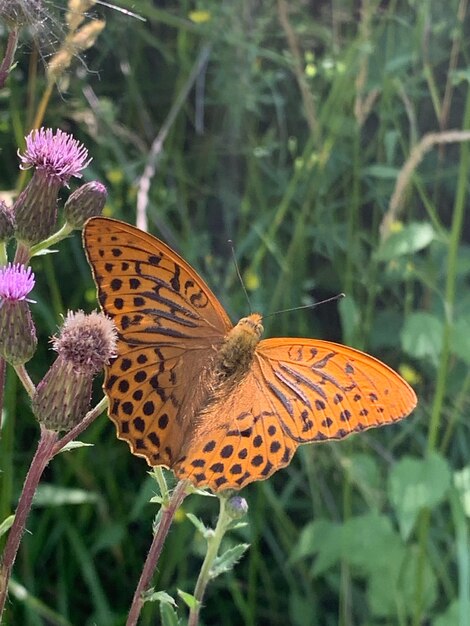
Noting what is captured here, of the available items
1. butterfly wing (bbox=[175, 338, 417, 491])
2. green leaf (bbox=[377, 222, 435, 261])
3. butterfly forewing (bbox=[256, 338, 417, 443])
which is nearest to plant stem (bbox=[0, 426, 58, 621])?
butterfly wing (bbox=[175, 338, 417, 491])

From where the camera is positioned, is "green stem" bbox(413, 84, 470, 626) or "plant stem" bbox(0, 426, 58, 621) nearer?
"plant stem" bbox(0, 426, 58, 621)

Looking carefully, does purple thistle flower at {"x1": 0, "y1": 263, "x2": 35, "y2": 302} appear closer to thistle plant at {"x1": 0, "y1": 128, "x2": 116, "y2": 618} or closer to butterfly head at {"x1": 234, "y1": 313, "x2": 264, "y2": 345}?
thistle plant at {"x1": 0, "y1": 128, "x2": 116, "y2": 618}

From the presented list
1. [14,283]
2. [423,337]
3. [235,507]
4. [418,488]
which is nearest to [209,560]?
[235,507]

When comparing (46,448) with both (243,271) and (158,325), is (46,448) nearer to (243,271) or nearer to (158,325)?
(158,325)

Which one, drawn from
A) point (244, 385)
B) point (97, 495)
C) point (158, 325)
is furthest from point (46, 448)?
point (97, 495)

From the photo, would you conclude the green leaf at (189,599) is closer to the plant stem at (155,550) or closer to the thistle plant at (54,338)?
the plant stem at (155,550)

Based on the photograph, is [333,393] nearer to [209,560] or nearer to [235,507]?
[235,507]

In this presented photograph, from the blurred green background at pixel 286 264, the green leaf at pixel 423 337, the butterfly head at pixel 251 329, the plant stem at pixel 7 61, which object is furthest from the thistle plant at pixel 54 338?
the green leaf at pixel 423 337
